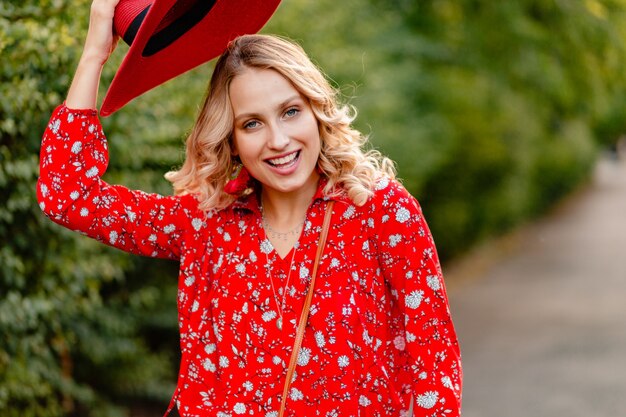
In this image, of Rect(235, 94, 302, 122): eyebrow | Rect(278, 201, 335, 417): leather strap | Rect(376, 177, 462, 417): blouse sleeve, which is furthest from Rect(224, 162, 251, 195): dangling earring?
Rect(376, 177, 462, 417): blouse sleeve

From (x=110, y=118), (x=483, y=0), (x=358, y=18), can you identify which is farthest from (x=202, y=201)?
(x=483, y=0)

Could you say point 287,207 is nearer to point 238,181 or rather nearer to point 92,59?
point 238,181

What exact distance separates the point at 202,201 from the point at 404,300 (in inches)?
26.4

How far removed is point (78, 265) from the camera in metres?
4.61

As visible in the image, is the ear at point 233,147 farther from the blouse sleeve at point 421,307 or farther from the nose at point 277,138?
the blouse sleeve at point 421,307

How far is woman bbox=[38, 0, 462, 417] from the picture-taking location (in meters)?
2.63

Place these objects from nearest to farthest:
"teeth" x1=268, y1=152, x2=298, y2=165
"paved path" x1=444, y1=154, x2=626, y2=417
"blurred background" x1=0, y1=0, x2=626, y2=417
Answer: "teeth" x1=268, y1=152, x2=298, y2=165, "blurred background" x1=0, y1=0, x2=626, y2=417, "paved path" x1=444, y1=154, x2=626, y2=417

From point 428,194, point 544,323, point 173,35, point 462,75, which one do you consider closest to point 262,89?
point 173,35

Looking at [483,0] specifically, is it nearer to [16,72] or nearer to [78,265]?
[78,265]

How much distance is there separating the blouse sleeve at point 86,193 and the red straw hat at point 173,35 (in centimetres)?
11

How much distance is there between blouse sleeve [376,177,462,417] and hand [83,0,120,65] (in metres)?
0.91

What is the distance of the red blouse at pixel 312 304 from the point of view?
2625 millimetres

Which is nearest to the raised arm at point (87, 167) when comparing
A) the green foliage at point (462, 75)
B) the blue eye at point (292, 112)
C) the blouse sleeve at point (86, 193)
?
the blouse sleeve at point (86, 193)

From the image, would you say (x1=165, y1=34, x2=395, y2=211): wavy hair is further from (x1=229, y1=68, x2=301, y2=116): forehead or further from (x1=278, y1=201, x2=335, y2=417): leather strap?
(x1=278, y1=201, x2=335, y2=417): leather strap
